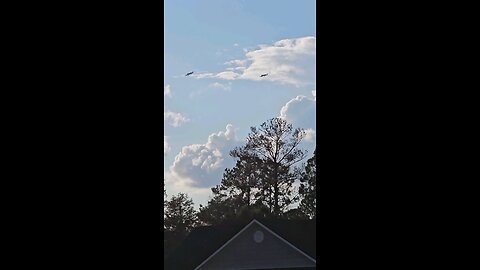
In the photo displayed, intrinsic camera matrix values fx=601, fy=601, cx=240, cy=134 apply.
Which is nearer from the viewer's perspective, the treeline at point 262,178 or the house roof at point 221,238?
the house roof at point 221,238

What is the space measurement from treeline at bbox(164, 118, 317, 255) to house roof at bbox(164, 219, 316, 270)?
0.10 ft

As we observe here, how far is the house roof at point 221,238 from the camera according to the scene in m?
2.01

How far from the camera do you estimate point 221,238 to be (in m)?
2.24

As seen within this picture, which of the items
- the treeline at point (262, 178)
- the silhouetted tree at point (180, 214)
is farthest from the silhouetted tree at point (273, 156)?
the silhouetted tree at point (180, 214)

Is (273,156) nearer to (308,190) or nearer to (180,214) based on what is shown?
(308,190)

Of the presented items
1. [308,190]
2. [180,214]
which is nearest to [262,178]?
[308,190]

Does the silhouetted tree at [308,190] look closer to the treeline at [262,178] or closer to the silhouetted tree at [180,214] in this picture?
the treeline at [262,178]

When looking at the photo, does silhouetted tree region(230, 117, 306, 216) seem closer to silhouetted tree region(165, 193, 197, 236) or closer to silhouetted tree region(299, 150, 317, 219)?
silhouetted tree region(299, 150, 317, 219)

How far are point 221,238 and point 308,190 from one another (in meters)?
0.40

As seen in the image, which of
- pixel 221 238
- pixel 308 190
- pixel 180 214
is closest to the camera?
pixel 180 214

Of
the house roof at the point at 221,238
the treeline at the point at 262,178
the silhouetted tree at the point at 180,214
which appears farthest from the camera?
the treeline at the point at 262,178
